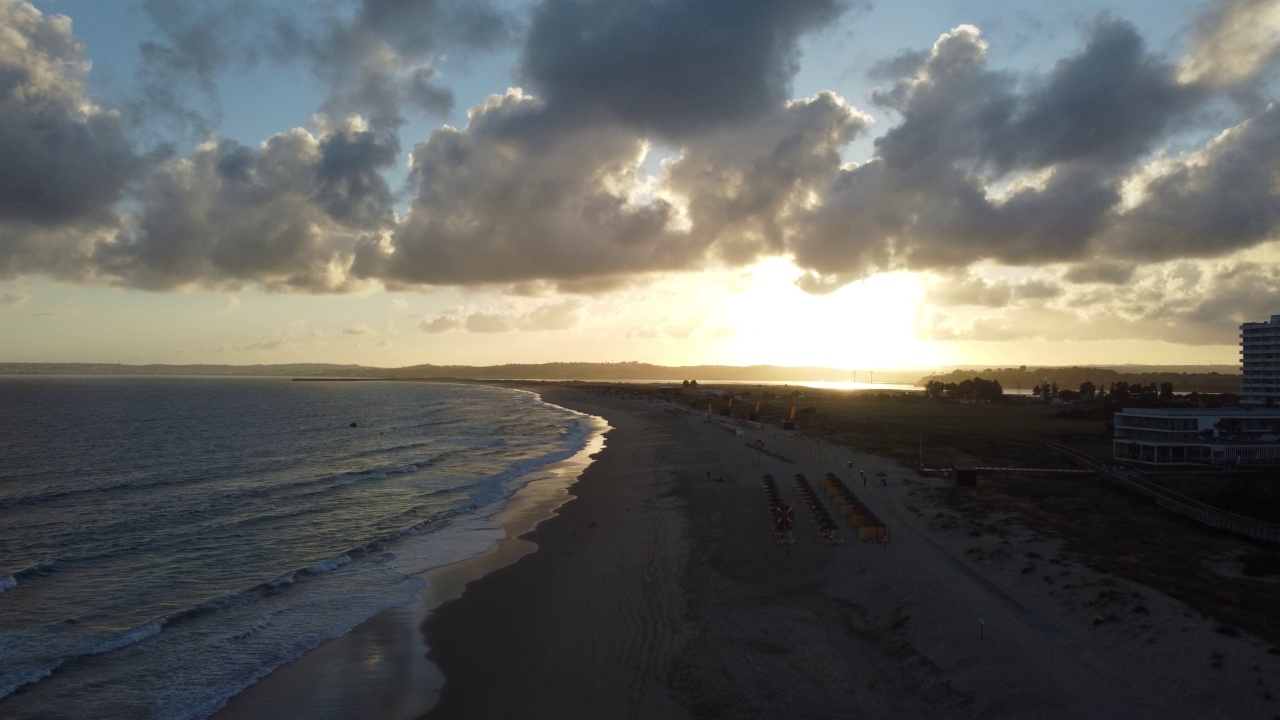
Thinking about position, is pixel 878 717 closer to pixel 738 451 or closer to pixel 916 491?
pixel 916 491

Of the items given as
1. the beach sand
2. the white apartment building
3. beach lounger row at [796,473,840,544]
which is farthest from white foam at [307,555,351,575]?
the white apartment building

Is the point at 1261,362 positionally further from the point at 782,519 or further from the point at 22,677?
the point at 22,677

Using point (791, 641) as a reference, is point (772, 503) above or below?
above

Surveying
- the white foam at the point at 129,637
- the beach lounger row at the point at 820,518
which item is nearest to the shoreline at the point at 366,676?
the white foam at the point at 129,637

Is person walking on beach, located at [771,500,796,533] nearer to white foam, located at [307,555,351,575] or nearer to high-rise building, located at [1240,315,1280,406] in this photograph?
white foam, located at [307,555,351,575]

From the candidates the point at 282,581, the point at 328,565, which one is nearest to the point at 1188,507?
the point at 328,565

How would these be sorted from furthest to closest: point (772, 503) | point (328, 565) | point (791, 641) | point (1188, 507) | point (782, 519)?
point (772, 503)
point (1188, 507)
point (782, 519)
point (328, 565)
point (791, 641)
